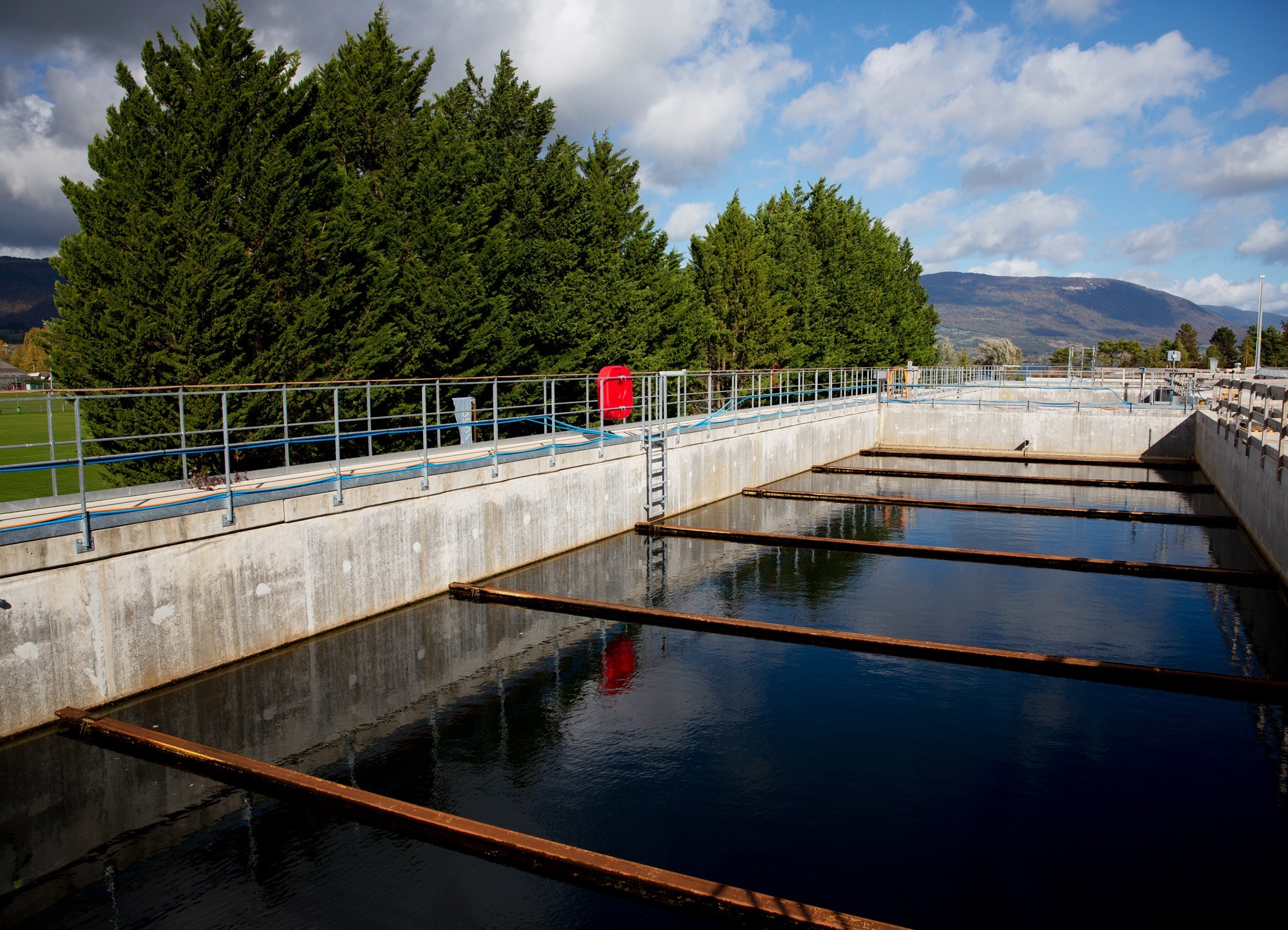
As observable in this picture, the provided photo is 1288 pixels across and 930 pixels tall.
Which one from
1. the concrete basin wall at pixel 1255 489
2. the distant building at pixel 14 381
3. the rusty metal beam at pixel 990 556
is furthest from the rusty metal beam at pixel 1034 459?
the distant building at pixel 14 381

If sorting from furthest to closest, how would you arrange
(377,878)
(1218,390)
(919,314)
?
(919,314)
(1218,390)
(377,878)

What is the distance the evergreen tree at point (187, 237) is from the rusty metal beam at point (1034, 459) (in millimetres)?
21441

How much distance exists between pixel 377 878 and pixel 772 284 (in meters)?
34.9

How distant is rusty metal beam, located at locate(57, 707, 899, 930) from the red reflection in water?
3005 millimetres

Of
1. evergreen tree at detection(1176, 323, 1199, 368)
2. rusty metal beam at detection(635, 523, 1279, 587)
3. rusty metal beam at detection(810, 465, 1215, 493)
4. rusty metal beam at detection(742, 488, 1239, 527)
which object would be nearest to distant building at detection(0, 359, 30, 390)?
rusty metal beam at detection(810, 465, 1215, 493)

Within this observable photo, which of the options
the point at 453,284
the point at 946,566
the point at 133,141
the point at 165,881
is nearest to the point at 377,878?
the point at 165,881

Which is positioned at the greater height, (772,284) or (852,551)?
(772,284)

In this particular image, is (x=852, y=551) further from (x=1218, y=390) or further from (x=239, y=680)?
(x=1218, y=390)

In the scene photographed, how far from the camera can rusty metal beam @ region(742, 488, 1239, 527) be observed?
18.1 m

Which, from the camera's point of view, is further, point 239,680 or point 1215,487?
point 1215,487

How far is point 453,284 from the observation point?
1969cm

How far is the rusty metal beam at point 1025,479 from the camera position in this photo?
23375 millimetres

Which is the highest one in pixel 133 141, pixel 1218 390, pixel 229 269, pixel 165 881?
pixel 133 141

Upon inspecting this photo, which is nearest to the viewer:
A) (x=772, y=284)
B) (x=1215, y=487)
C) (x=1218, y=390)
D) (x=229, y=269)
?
(x=229, y=269)
